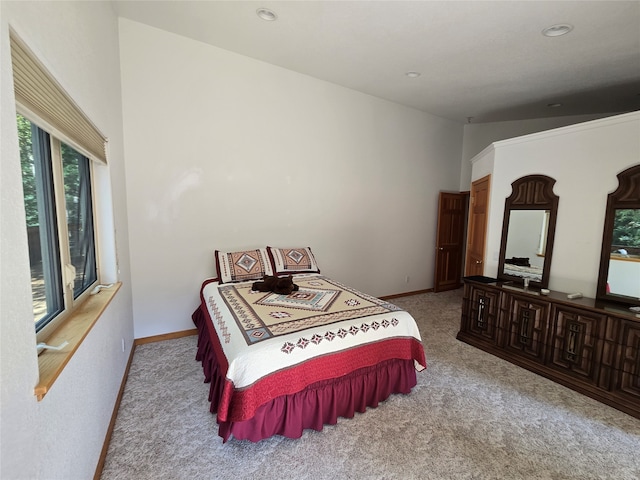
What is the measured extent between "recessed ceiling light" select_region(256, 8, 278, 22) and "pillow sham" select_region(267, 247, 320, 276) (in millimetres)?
2336

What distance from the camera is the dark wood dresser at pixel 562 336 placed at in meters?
2.27

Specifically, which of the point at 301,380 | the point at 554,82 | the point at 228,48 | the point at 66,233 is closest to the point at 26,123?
the point at 66,233

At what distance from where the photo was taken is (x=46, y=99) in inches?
46.3

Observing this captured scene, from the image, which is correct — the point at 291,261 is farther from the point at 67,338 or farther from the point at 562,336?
the point at 562,336

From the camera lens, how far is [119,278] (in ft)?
8.13

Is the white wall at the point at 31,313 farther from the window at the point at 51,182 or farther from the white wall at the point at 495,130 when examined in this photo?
the white wall at the point at 495,130

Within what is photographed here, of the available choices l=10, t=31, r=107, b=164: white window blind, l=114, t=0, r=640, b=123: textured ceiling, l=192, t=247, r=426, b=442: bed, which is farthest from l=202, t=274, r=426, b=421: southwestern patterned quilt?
l=114, t=0, r=640, b=123: textured ceiling

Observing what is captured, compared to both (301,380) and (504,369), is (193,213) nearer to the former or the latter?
(301,380)

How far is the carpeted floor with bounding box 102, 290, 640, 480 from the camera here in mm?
1689

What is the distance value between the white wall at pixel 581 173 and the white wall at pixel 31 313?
3980 mm

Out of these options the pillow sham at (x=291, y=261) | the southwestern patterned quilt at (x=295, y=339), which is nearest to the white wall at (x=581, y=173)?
the southwestern patterned quilt at (x=295, y=339)

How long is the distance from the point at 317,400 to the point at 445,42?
3.32 meters

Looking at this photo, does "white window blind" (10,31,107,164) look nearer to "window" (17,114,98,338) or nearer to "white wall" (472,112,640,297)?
"window" (17,114,98,338)

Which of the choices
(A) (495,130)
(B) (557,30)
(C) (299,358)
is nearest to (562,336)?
(C) (299,358)
